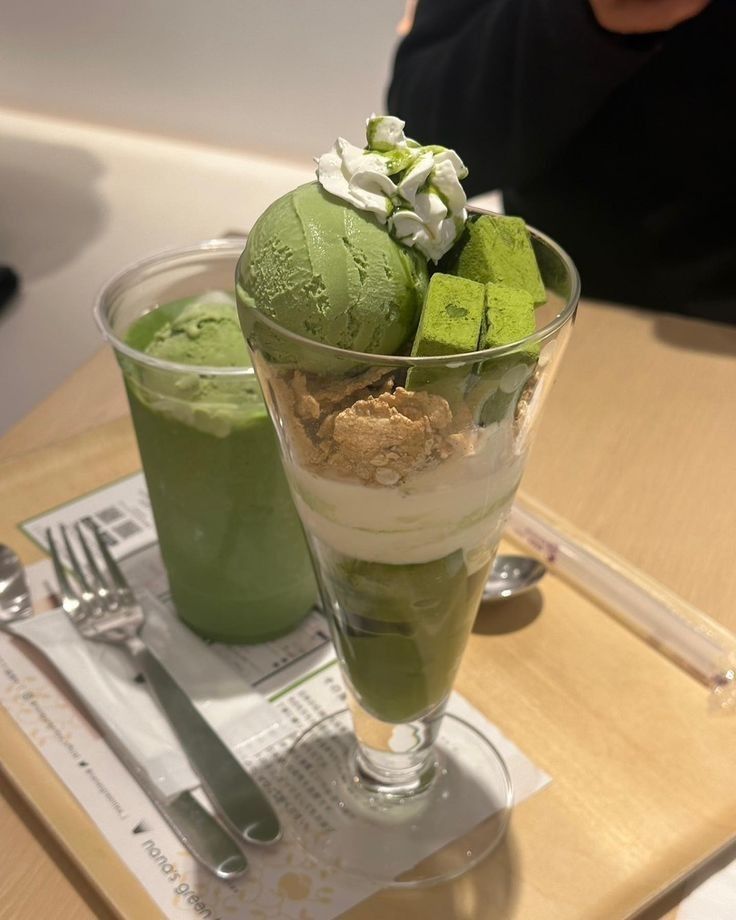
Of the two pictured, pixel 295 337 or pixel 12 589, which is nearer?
pixel 295 337

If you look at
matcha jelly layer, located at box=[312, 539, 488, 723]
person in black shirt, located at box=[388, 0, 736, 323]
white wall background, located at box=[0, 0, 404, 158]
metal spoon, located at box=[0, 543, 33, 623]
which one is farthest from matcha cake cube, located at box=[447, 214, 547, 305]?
white wall background, located at box=[0, 0, 404, 158]

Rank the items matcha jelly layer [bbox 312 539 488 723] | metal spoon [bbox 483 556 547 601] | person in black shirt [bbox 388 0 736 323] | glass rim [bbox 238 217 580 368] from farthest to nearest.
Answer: person in black shirt [bbox 388 0 736 323], metal spoon [bbox 483 556 547 601], matcha jelly layer [bbox 312 539 488 723], glass rim [bbox 238 217 580 368]

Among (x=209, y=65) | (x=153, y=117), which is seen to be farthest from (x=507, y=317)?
(x=153, y=117)

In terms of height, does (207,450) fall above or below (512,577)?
above

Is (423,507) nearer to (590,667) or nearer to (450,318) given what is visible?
(450,318)

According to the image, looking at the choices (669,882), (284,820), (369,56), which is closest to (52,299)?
(369,56)

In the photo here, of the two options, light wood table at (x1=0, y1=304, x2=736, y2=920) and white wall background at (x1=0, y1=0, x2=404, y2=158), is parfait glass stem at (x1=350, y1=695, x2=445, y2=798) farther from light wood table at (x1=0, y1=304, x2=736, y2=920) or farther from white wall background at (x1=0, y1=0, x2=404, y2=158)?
white wall background at (x1=0, y1=0, x2=404, y2=158)

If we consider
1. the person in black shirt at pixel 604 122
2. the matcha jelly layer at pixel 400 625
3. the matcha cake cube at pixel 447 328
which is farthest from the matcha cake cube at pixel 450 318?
the person in black shirt at pixel 604 122
